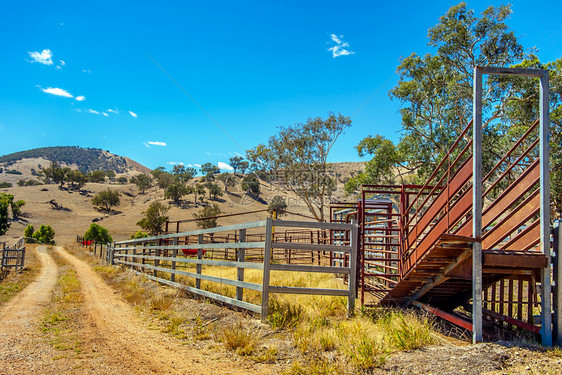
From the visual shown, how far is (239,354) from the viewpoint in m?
4.52

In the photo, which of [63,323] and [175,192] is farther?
[175,192]

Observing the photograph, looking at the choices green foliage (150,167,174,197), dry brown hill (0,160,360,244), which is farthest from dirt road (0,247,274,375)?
green foliage (150,167,174,197)

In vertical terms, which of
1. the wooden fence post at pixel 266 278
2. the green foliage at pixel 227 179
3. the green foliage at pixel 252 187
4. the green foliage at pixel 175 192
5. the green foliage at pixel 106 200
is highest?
the green foliage at pixel 227 179

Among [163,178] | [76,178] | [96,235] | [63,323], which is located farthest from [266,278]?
[76,178]

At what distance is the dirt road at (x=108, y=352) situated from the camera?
4035 mm

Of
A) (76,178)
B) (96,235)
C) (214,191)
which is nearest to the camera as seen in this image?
(96,235)

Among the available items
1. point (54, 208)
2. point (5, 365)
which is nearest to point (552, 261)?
point (5, 365)

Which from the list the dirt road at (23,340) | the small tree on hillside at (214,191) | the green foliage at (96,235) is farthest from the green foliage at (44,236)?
the dirt road at (23,340)

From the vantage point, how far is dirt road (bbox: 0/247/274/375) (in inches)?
159

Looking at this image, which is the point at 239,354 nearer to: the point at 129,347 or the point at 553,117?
the point at 129,347

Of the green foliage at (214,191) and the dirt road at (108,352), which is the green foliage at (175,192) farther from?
the dirt road at (108,352)

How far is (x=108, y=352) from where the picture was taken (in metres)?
4.67

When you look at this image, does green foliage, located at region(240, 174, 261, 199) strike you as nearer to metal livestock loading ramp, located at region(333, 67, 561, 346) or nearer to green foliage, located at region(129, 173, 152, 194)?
green foliage, located at region(129, 173, 152, 194)

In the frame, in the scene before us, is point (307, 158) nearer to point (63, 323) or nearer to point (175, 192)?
point (63, 323)
